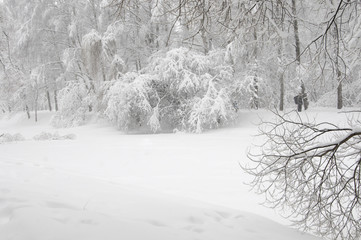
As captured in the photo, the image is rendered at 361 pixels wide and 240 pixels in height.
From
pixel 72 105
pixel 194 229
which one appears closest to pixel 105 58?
pixel 72 105

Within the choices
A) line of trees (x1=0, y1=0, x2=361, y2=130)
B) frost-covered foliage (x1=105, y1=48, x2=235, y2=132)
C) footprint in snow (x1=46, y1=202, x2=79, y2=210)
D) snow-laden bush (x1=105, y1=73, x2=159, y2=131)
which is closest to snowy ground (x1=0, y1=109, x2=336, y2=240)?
footprint in snow (x1=46, y1=202, x2=79, y2=210)

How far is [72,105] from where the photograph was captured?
720 inches

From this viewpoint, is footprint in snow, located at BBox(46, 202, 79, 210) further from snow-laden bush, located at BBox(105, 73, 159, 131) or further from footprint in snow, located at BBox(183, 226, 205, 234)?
snow-laden bush, located at BBox(105, 73, 159, 131)

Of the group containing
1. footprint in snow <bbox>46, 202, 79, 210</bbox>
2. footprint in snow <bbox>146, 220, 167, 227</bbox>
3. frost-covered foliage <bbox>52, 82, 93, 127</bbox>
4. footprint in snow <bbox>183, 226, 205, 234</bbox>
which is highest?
frost-covered foliage <bbox>52, 82, 93, 127</bbox>

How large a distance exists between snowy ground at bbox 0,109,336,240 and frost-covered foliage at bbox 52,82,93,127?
9167 mm

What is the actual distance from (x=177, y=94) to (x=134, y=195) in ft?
35.7

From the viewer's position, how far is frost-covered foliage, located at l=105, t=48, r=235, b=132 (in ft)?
42.9

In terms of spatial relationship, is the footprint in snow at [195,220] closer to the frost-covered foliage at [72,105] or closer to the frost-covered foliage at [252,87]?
the frost-covered foliage at [252,87]

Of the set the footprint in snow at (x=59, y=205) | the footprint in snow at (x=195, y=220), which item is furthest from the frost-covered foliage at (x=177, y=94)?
the footprint in snow at (x=59, y=205)

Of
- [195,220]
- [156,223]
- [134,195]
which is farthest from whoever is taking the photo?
[134,195]

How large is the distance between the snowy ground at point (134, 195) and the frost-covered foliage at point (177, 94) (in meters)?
3.92

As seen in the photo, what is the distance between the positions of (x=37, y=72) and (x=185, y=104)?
482 inches

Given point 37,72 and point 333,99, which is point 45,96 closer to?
point 37,72

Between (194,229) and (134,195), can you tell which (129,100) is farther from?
(194,229)
